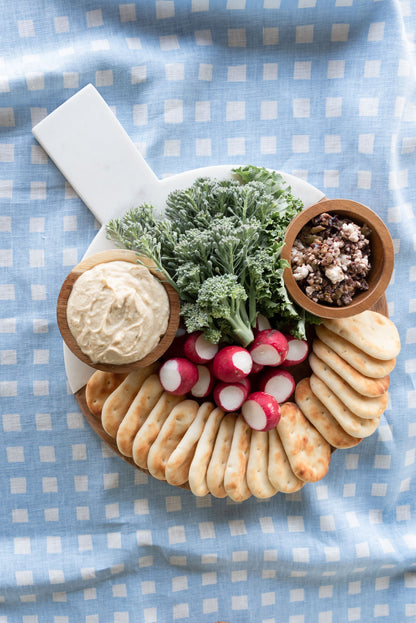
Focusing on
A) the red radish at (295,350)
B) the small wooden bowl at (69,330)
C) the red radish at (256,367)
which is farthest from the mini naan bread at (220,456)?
the small wooden bowl at (69,330)

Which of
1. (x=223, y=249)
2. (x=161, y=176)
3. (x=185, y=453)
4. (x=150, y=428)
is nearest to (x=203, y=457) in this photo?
(x=185, y=453)

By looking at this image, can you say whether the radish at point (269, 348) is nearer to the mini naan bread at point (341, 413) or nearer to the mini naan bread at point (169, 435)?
the mini naan bread at point (341, 413)

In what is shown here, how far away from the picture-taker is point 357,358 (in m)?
1.97

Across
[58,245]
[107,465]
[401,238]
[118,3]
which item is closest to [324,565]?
[107,465]

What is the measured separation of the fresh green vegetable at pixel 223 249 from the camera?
176 centimetres

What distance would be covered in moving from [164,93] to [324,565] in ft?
7.72

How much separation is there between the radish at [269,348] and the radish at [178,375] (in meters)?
0.25

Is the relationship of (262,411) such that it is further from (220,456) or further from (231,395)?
(220,456)

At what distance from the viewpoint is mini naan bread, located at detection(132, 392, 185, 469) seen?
1.96m

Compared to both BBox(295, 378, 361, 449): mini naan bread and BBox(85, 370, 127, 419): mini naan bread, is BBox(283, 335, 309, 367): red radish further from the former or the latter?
BBox(85, 370, 127, 419): mini naan bread

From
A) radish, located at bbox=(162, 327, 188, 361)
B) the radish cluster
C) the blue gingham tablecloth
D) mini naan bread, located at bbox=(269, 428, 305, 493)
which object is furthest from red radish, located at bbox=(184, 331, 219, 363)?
the blue gingham tablecloth

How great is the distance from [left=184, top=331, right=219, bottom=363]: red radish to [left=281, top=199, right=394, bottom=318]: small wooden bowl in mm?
383

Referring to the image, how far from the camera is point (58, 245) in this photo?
2.24 meters

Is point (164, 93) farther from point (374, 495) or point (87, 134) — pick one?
point (374, 495)
